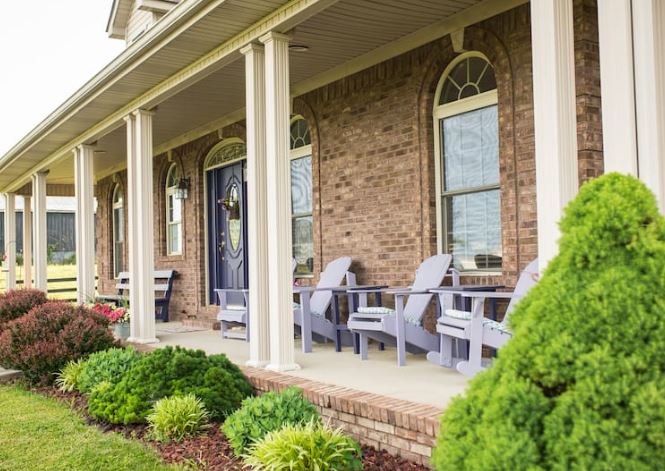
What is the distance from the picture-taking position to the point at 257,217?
606cm

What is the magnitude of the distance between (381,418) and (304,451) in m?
0.65

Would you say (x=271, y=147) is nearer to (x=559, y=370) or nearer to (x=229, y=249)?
(x=559, y=370)

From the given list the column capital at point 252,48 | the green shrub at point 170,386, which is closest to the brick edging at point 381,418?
the green shrub at point 170,386

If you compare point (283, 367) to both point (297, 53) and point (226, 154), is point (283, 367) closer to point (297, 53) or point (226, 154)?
point (297, 53)

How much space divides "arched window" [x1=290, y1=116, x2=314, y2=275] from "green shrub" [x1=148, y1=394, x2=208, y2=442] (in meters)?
3.99

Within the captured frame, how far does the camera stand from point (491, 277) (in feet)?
20.6

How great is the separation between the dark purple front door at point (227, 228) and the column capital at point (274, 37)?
473 cm

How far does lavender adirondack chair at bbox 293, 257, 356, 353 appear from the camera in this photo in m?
6.80

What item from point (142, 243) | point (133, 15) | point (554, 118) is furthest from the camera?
point (133, 15)

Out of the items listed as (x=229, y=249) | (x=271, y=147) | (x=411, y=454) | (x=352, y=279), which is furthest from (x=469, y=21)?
(x=229, y=249)

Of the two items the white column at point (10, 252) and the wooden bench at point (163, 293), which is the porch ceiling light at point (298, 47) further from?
the white column at point (10, 252)

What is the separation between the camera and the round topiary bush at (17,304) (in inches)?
356

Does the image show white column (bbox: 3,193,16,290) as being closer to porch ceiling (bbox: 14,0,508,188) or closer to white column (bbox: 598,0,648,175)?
porch ceiling (bbox: 14,0,508,188)

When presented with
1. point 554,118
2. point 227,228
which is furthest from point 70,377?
point 554,118
